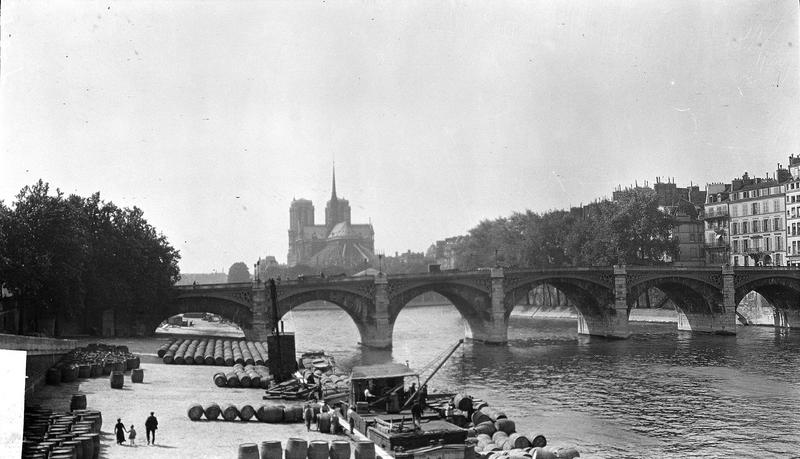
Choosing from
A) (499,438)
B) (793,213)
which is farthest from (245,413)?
(793,213)

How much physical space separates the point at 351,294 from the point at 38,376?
43679 mm

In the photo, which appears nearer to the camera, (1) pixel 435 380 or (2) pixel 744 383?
(2) pixel 744 383

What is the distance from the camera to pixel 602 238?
10956 cm

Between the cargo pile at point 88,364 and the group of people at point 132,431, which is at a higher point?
the cargo pile at point 88,364

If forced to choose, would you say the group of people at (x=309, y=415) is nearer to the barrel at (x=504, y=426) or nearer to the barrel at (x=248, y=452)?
the barrel at (x=248, y=452)

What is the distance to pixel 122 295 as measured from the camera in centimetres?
6931

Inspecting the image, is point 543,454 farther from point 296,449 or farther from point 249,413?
point 249,413

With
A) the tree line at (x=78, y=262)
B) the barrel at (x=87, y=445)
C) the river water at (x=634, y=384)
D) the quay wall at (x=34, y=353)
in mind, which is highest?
the tree line at (x=78, y=262)

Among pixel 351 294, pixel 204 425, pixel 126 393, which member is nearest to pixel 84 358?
pixel 126 393

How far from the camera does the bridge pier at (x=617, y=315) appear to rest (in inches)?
3492

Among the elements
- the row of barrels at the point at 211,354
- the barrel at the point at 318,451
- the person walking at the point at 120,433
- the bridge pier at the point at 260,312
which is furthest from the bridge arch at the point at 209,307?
the barrel at the point at 318,451

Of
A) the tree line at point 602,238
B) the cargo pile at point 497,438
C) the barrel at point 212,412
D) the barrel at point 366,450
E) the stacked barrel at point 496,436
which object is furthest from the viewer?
the tree line at point 602,238

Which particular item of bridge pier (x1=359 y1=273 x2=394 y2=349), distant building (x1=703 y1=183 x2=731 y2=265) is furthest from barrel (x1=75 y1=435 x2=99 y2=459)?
Answer: distant building (x1=703 y1=183 x2=731 y2=265)

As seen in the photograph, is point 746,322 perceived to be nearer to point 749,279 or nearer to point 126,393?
point 749,279
